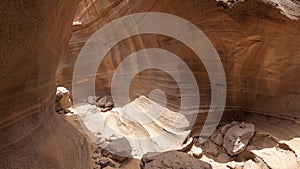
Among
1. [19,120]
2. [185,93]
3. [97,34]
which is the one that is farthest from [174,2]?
[19,120]

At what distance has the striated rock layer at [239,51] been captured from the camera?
6.88 ft

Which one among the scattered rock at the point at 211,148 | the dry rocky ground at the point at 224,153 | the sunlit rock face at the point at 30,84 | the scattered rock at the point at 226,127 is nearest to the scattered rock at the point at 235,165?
the dry rocky ground at the point at 224,153

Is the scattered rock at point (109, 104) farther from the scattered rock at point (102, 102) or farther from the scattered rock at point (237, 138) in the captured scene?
the scattered rock at point (237, 138)

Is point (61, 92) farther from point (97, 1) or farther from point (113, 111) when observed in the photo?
point (97, 1)

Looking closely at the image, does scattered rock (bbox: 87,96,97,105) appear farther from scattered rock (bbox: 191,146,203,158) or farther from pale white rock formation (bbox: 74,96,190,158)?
scattered rock (bbox: 191,146,203,158)

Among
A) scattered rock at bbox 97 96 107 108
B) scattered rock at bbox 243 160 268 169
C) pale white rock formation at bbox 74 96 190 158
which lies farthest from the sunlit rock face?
scattered rock at bbox 97 96 107 108

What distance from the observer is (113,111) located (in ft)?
9.30

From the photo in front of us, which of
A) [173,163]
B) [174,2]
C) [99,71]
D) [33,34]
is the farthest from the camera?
[99,71]

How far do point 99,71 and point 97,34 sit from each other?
40 cm

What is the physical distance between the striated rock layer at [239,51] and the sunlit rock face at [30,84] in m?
1.28

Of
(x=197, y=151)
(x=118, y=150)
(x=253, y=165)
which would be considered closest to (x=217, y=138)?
(x=197, y=151)

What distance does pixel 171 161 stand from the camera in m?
1.99

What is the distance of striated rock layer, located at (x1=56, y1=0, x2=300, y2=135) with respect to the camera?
6.88ft

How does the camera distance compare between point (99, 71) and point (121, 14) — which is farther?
point (99, 71)
